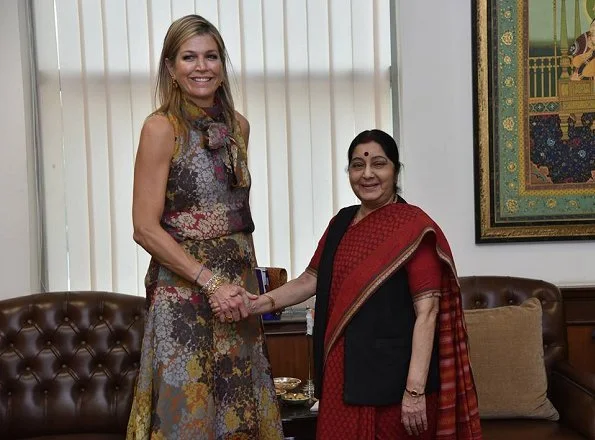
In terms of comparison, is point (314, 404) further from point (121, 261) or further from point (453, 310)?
point (121, 261)

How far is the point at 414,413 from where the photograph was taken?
227cm

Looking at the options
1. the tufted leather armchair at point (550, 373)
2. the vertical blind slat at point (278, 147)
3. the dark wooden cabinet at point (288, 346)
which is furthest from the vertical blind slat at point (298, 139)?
the tufted leather armchair at point (550, 373)

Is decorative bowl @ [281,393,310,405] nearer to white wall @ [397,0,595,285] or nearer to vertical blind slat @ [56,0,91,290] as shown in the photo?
white wall @ [397,0,595,285]

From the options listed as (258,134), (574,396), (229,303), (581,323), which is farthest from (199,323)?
(581,323)

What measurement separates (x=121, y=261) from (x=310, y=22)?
148cm

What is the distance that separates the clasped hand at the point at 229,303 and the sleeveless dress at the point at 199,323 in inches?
2.2

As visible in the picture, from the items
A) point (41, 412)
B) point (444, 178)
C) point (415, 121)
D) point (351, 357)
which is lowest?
point (41, 412)

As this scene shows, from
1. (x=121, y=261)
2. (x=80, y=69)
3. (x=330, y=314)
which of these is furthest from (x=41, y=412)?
(x=80, y=69)

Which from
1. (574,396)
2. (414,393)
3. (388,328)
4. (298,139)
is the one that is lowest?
(574,396)

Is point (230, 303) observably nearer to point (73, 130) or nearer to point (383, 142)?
point (383, 142)

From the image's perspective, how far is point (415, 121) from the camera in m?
3.78

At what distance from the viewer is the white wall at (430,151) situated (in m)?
3.70

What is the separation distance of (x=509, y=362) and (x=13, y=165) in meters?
2.38

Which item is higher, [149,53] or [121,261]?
[149,53]
